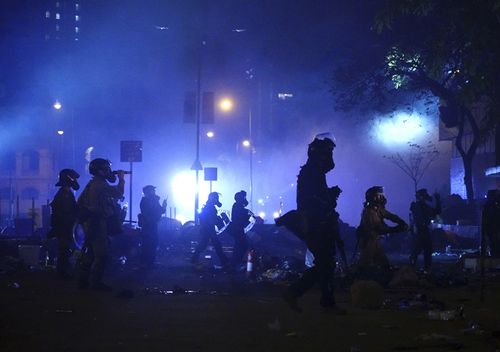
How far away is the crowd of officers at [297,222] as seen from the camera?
789 cm

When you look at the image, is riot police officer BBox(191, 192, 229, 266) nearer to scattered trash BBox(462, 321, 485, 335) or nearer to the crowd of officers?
the crowd of officers

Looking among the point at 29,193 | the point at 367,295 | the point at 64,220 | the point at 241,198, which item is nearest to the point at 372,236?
the point at 367,295

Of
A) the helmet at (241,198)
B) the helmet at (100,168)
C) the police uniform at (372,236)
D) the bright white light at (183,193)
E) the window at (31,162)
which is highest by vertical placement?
the window at (31,162)

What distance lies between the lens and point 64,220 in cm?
1330

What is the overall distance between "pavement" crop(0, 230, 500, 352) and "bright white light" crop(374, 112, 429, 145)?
4186cm

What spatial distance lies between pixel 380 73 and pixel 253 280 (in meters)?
22.8

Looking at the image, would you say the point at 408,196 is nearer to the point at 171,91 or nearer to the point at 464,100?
the point at 171,91

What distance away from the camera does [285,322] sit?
7766 mm

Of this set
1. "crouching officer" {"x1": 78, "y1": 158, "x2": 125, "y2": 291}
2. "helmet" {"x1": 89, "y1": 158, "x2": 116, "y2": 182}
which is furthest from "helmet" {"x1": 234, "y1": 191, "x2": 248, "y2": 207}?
"helmet" {"x1": 89, "y1": 158, "x2": 116, "y2": 182}

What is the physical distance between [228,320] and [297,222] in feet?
4.62

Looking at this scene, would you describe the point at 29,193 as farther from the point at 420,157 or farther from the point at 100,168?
the point at 100,168

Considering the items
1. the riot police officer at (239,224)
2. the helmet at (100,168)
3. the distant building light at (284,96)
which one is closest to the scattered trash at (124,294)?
the helmet at (100,168)

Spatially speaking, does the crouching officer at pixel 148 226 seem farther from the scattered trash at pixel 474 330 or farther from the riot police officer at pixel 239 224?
the scattered trash at pixel 474 330

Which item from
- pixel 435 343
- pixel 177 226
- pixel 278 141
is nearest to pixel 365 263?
pixel 435 343
